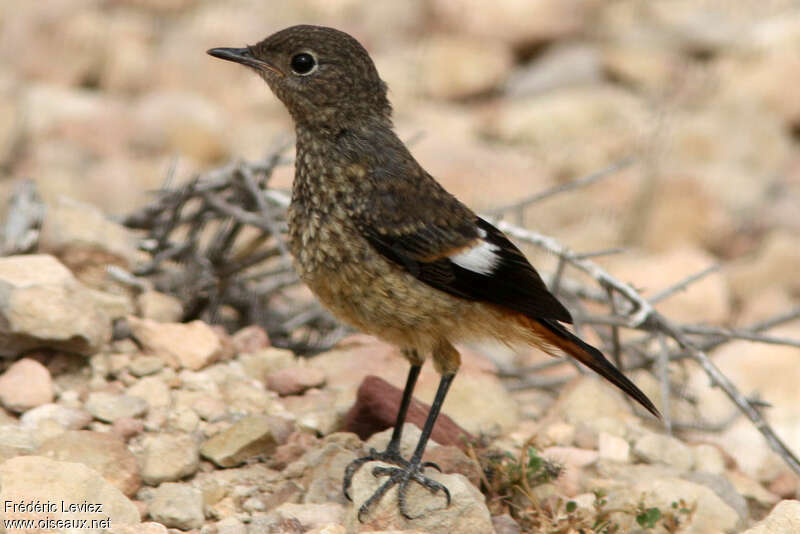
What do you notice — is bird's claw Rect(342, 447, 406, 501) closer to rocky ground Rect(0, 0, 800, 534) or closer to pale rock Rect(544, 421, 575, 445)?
rocky ground Rect(0, 0, 800, 534)

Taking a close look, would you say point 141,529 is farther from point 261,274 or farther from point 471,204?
point 471,204

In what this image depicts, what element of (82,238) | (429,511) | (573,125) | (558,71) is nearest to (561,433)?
(429,511)

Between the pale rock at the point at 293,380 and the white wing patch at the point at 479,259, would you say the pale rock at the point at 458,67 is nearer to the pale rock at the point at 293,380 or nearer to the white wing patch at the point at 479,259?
the pale rock at the point at 293,380

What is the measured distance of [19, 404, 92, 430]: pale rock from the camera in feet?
12.8

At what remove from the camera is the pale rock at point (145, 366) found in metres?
4.41

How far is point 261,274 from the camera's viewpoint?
5414mm

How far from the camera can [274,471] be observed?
3934mm

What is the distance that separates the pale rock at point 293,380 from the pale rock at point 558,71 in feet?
22.9

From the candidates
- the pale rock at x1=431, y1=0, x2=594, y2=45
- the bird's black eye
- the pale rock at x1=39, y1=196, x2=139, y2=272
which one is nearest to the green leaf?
the bird's black eye

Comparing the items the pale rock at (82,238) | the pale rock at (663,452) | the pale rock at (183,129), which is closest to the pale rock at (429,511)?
the pale rock at (663,452)

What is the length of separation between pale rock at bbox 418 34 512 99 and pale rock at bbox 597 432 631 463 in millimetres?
6738

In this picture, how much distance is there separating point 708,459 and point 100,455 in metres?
A: 2.76

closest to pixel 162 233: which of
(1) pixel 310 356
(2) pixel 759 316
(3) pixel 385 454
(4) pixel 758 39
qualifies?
(1) pixel 310 356

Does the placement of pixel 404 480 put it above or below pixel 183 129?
below
